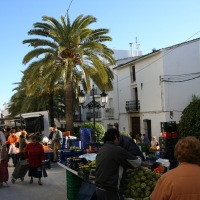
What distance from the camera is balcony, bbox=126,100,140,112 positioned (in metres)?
34.3

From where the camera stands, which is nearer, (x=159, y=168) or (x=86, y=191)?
(x=159, y=168)

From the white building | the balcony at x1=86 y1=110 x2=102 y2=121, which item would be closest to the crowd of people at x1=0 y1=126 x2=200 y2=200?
the white building

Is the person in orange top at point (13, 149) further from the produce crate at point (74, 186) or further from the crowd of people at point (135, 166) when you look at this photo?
the crowd of people at point (135, 166)

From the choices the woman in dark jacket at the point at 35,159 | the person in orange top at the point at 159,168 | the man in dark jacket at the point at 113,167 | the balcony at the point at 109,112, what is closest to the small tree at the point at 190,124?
the woman in dark jacket at the point at 35,159

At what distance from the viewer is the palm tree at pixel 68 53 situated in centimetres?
2078

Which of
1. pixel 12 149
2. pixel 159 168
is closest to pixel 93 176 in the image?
pixel 159 168

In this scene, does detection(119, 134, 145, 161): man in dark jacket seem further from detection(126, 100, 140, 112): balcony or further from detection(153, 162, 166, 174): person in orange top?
detection(126, 100, 140, 112): balcony

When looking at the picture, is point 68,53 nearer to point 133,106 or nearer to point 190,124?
point 190,124

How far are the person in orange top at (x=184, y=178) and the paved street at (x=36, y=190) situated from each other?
579cm

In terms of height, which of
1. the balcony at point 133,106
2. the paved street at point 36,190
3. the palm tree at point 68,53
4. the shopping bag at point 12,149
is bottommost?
the paved street at point 36,190

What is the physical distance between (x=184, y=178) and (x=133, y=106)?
32.6 metres

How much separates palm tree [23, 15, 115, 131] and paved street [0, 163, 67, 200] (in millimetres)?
10530

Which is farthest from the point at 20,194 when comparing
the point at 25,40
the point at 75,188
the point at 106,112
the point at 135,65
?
the point at 106,112

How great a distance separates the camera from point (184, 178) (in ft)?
8.89
